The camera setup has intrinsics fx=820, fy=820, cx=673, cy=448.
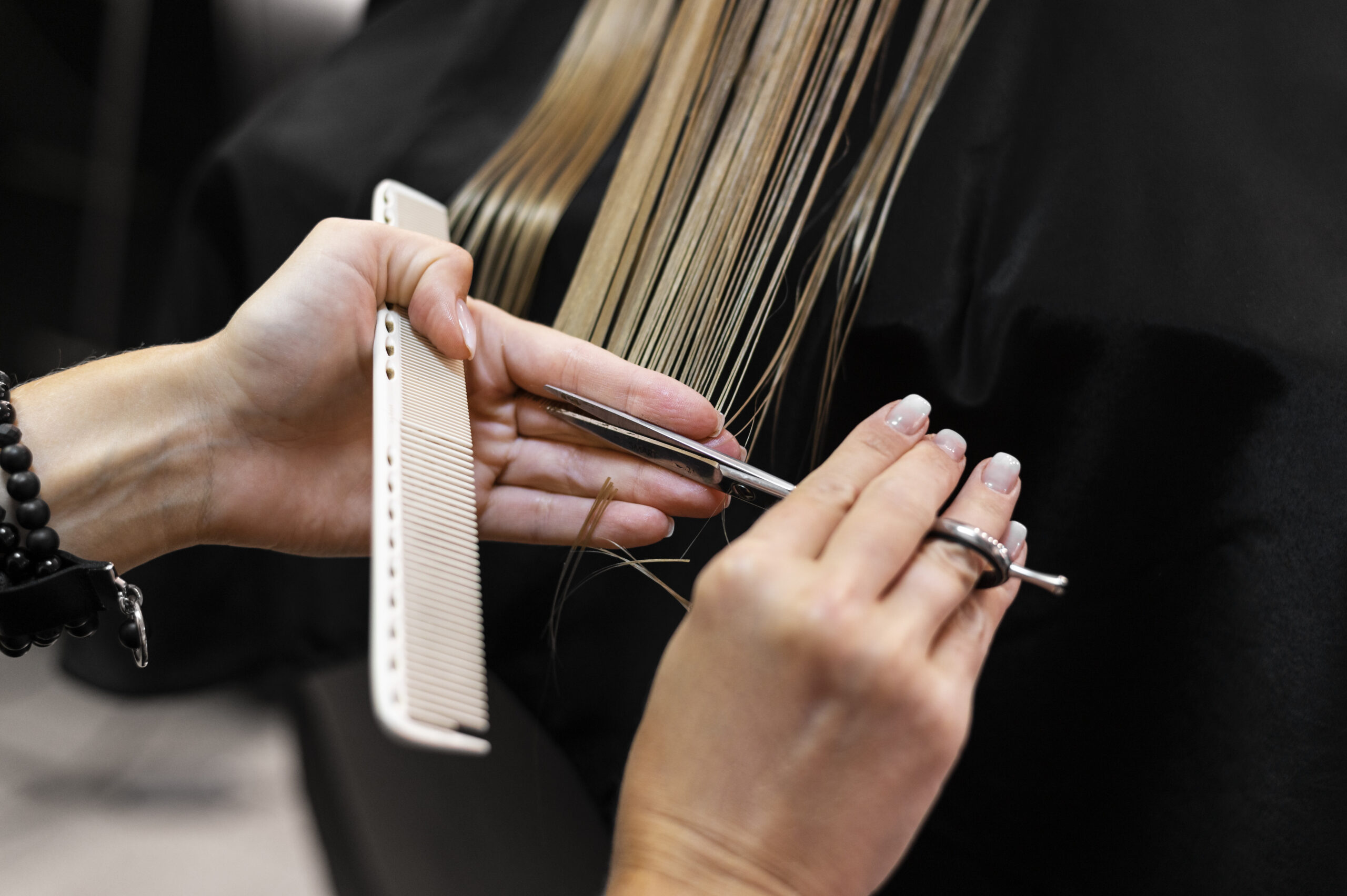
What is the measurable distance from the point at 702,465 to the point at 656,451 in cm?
4

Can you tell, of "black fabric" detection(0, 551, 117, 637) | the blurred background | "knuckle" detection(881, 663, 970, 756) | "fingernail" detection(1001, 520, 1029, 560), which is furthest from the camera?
the blurred background

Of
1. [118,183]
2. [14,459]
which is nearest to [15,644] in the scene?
[14,459]

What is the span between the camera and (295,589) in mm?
950

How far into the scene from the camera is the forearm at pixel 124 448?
2.04ft

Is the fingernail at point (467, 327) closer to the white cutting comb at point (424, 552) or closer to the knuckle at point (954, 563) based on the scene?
the white cutting comb at point (424, 552)

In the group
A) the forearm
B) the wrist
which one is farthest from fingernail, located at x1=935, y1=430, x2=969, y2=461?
the forearm

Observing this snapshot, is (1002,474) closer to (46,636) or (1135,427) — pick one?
(1135,427)

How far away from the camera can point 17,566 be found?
0.57m

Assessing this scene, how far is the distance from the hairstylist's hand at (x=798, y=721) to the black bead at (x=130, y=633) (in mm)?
417

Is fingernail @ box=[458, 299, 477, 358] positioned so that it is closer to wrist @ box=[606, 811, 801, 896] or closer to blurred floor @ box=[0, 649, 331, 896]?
wrist @ box=[606, 811, 801, 896]

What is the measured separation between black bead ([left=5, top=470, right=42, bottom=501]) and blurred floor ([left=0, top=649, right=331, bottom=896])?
Result: 1.61 feet

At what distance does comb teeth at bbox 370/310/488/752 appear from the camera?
0.35 meters

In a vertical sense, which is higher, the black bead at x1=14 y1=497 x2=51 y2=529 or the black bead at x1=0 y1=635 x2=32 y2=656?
the black bead at x1=14 y1=497 x2=51 y2=529

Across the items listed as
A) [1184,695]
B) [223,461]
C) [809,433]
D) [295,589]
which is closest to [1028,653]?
[1184,695]
